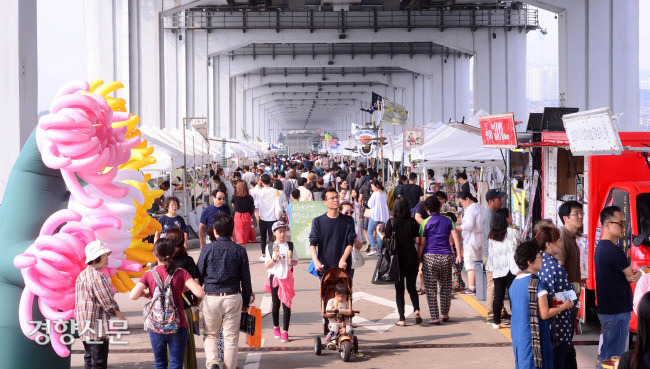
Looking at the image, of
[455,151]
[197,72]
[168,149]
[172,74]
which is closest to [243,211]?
[168,149]

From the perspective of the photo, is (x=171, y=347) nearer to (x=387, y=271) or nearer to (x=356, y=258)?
(x=356, y=258)

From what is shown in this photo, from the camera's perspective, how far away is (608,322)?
715 cm

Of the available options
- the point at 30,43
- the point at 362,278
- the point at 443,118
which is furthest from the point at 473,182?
the point at 443,118

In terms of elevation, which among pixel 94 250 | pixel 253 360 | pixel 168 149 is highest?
pixel 168 149

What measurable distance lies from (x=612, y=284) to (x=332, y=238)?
3.62 meters

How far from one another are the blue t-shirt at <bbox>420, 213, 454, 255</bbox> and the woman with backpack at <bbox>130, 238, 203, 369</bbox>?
4.40 meters

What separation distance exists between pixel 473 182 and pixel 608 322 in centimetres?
1827

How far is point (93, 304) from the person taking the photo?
6.26 meters

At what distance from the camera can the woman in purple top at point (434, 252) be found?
10805 millimetres

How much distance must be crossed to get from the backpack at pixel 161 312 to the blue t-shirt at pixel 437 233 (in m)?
4.71

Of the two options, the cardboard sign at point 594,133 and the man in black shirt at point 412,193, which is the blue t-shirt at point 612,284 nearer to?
the cardboard sign at point 594,133

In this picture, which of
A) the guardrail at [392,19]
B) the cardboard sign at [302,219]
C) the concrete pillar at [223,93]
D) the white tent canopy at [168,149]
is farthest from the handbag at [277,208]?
the concrete pillar at [223,93]

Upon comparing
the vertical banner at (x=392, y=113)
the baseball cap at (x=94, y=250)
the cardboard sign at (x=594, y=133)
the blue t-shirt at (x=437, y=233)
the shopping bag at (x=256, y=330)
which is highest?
the vertical banner at (x=392, y=113)

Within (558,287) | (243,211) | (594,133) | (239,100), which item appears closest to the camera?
(558,287)
